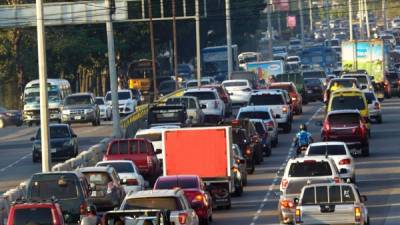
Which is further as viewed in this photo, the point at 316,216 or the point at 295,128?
the point at 295,128

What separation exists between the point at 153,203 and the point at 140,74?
77.9m

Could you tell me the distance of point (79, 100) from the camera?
7569cm

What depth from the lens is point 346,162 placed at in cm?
4319

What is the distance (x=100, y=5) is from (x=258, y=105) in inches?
1154

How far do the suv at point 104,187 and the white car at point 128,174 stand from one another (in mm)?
2301

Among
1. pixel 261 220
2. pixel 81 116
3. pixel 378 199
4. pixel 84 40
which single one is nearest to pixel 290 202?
pixel 261 220

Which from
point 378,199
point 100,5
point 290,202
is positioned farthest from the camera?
point 100,5

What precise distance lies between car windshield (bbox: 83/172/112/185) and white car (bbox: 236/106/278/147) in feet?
66.7

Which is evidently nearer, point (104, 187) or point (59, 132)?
point (104, 187)

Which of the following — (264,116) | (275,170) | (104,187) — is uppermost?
(264,116)

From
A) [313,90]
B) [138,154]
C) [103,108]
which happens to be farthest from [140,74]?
[138,154]

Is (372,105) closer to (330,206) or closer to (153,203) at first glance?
(330,206)

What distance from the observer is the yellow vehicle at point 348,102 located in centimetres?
5933

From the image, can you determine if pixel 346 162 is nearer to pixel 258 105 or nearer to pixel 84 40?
pixel 258 105
